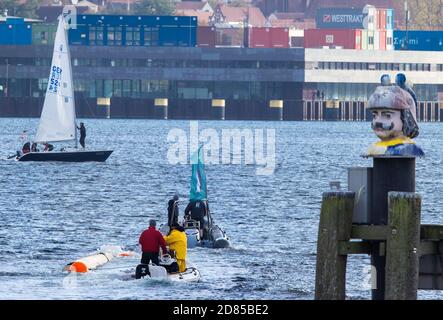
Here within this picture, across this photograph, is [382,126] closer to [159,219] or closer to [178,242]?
[178,242]

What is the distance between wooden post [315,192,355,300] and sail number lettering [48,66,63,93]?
78794 mm

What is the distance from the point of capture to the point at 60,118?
101 meters

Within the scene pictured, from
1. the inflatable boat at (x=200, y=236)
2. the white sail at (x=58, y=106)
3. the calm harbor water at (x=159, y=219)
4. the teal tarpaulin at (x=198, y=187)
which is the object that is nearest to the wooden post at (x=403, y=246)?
the calm harbor water at (x=159, y=219)

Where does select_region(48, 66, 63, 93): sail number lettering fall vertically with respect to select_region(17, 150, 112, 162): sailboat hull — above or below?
above

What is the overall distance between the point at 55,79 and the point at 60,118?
2.69 m

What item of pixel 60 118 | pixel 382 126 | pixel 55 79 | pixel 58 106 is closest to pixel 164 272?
pixel 382 126

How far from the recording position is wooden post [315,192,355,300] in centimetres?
2386

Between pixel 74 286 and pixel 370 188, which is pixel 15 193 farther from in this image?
pixel 370 188

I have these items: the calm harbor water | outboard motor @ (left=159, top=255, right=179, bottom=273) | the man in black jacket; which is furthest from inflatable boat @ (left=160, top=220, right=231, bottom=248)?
outboard motor @ (left=159, top=255, right=179, bottom=273)

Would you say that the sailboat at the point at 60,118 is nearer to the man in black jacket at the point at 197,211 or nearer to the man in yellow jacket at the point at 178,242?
the man in black jacket at the point at 197,211

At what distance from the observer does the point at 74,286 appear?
39438 mm

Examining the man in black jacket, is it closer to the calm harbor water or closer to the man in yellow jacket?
the calm harbor water
